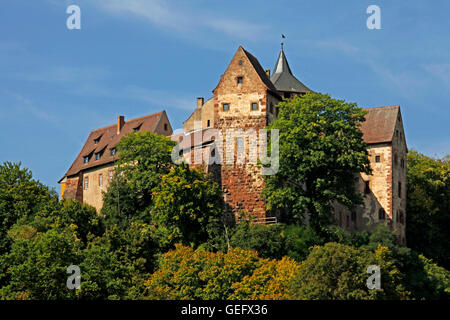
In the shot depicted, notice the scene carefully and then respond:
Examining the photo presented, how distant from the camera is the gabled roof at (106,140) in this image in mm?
82688

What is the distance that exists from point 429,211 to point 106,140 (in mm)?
32345

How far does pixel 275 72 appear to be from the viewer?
80438 mm

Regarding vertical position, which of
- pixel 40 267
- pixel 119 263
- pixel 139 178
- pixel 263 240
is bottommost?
Result: pixel 40 267

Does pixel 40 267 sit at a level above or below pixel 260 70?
below

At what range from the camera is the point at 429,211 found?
7994 centimetres

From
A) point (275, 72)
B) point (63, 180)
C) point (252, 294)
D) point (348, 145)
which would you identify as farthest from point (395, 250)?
point (63, 180)

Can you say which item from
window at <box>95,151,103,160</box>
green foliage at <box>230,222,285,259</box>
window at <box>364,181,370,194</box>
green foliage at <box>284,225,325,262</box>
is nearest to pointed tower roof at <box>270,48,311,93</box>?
window at <box>364,181,370,194</box>

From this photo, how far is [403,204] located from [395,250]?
12060 mm

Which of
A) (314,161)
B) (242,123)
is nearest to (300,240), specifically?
(314,161)

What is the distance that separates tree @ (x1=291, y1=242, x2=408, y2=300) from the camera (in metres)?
52.1

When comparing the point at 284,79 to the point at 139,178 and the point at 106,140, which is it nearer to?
the point at 139,178

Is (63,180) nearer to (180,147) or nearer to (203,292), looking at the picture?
(180,147)

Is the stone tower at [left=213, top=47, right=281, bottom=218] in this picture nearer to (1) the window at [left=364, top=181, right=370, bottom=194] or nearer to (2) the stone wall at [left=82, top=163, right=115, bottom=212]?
(1) the window at [left=364, top=181, right=370, bottom=194]

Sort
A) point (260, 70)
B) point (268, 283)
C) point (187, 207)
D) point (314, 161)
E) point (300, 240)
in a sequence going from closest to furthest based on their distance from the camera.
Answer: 1. point (268, 283)
2. point (300, 240)
3. point (314, 161)
4. point (187, 207)
5. point (260, 70)
